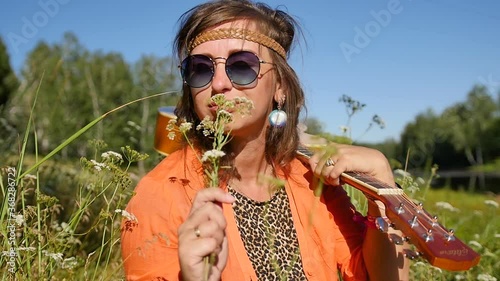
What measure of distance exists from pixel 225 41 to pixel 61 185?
2735 millimetres

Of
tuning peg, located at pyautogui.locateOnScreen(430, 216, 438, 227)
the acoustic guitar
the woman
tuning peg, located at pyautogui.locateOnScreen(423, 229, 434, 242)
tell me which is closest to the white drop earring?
the woman

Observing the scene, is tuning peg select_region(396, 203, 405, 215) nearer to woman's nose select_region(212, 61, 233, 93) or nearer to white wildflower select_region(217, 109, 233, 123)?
white wildflower select_region(217, 109, 233, 123)

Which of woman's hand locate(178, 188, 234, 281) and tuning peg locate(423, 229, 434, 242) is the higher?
tuning peg locate(423, 229, 434, 242)

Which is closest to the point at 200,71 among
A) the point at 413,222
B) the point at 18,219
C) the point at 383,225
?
the point at 18,219

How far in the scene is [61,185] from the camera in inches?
176

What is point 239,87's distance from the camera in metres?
2.27

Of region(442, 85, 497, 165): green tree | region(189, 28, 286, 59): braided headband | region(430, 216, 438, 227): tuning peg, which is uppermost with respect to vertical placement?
region(189, 28, 286, 59): braided headband

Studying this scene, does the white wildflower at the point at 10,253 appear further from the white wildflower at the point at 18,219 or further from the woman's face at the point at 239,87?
the woman's face at the point at 239,87

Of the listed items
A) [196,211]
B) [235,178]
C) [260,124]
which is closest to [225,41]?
[260,124]

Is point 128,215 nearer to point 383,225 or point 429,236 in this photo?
point 383,225

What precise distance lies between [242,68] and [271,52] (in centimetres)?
30

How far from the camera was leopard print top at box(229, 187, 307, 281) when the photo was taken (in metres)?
2.24

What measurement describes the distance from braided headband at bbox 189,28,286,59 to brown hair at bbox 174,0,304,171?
0.04 m

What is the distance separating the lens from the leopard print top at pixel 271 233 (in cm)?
224
